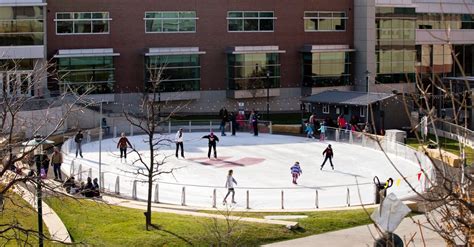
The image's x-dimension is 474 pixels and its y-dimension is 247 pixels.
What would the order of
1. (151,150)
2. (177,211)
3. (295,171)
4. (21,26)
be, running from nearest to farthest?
(151,150) → (177,211) → (295,171) → (21,26)

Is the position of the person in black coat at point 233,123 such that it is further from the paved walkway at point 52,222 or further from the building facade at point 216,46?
the paved walkway at point 52,222

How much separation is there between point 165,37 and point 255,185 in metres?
28.2

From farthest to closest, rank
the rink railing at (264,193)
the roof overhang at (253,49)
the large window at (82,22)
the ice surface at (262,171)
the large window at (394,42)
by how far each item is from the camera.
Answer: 1. the large window at (394,42)
2. the roof overhang at (253,49)
3. the large window at (82,22)
4. the ice surface at (262,171)
5. the rink railing at (264,193)

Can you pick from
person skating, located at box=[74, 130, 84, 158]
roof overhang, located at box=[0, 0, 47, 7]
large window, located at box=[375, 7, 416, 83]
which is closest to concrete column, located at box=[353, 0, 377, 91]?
large window, located at box=[375, 7, 416, 83]

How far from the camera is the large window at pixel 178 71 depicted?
2255 inches

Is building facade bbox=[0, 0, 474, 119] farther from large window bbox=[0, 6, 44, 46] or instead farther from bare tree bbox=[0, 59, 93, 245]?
bare tree bbox=[0, 59, 93, 245]

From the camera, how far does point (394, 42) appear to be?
66.0 meters

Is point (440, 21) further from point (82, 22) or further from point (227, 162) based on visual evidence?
point (227, 162)

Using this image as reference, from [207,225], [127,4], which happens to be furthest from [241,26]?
[207,225]

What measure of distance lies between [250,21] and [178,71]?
6784 millimetres

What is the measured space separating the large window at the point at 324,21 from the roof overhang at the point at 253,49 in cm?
325

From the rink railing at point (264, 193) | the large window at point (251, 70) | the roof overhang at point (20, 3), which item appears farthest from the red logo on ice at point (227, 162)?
the large window at point (251, 70)

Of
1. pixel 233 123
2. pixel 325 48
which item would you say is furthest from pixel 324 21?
pixel 233 123

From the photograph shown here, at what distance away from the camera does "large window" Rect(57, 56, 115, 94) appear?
178ft
